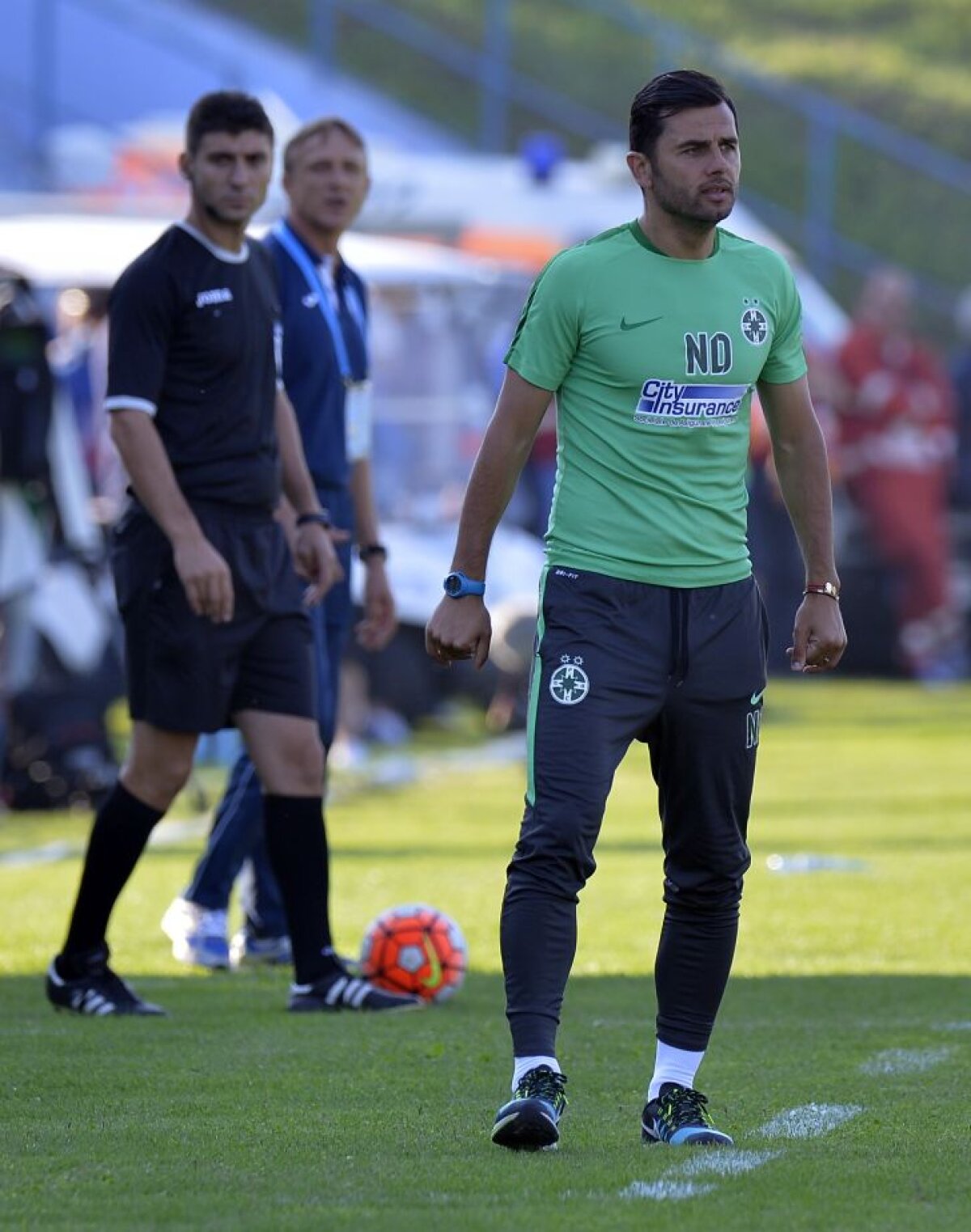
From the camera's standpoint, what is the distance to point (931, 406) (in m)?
21.0

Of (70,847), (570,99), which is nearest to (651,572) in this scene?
(70,847)

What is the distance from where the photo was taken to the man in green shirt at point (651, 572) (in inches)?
208

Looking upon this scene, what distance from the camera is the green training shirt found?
5.32m

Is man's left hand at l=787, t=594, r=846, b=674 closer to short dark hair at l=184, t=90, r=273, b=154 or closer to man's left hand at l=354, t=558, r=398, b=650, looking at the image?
short dark hair at l=184, t=90, r=273, b=154

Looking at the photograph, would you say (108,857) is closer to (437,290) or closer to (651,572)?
(651,572)

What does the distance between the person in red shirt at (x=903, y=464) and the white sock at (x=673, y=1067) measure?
15.6 m

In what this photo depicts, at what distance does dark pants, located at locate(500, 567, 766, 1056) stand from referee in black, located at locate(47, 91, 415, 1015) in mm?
1755

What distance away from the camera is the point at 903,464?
20859 mm

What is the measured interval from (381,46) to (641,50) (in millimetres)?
3336

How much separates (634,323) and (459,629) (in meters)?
0.72

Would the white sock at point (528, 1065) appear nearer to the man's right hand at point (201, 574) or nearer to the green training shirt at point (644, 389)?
the green training shirt at point (644, 389)

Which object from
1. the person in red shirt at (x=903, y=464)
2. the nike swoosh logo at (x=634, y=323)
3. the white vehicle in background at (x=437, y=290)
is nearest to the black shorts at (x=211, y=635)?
the nike swoosh logo at (x=634, y=323)

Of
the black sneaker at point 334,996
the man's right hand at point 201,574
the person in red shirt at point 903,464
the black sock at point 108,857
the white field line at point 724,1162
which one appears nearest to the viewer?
the white field line at point 724,1162

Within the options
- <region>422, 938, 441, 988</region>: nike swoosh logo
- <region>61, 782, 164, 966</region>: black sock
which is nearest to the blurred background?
<region>422, 938, 441, 988</region>: nike swoosh logo
